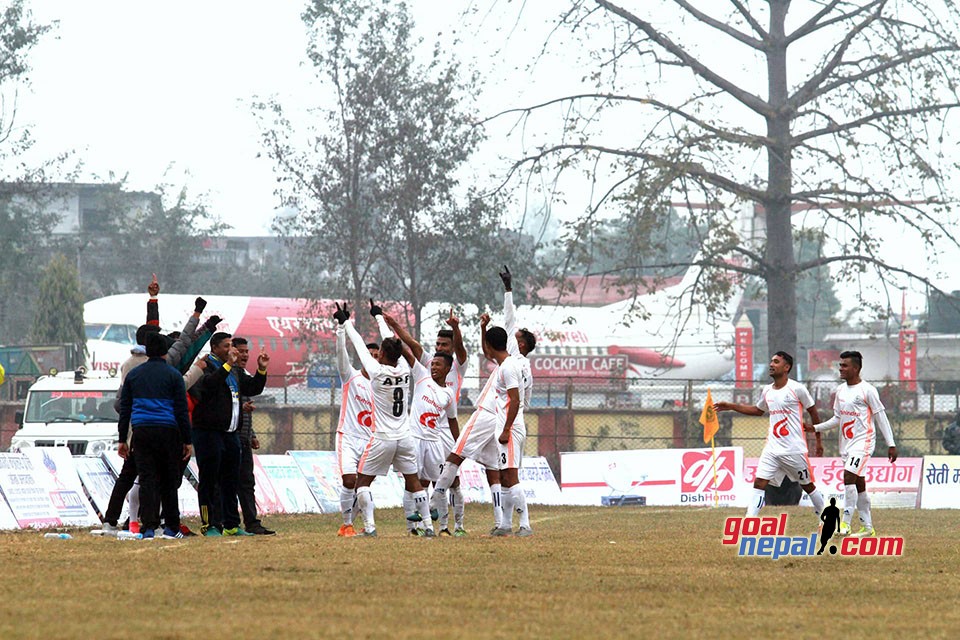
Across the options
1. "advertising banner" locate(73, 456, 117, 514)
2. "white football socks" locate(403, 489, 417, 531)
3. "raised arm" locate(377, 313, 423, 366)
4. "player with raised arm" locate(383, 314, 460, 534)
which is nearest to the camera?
"raised arm" locate(377, 313, 423, 366)

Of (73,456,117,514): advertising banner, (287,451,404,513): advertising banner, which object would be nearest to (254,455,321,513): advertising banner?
(287,451,404,513): advertising banner

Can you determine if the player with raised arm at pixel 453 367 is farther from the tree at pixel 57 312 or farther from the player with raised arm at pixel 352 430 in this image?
the tree at pixel 57 312

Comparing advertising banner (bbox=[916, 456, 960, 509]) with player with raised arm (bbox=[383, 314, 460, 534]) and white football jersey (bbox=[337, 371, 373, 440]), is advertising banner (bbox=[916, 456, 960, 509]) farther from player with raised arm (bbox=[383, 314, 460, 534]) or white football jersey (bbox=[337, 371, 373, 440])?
white football jersey (bbox=[337, 371, 373, 440])

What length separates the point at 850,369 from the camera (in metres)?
16.2

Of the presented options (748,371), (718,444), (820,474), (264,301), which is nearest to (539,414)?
(718,444)

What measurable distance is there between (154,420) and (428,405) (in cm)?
337

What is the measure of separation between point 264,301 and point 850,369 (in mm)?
49166

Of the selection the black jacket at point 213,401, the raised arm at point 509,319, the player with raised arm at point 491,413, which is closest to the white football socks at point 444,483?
the player with raised arm at point 491,413

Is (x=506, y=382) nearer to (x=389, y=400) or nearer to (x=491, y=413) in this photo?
(x=491, y=413)

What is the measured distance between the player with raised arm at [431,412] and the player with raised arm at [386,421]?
0.44m

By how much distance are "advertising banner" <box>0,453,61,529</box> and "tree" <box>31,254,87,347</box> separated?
42245 mm

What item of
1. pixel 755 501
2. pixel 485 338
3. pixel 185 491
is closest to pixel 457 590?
pixel 485 338

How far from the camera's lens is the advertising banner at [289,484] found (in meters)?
22.3

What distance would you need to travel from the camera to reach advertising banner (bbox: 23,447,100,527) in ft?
58.3
